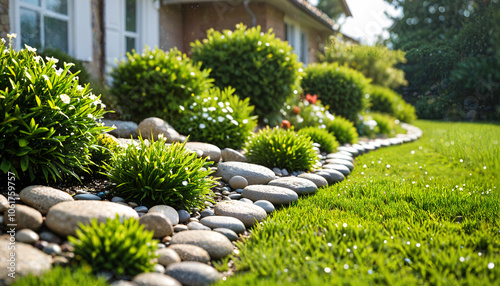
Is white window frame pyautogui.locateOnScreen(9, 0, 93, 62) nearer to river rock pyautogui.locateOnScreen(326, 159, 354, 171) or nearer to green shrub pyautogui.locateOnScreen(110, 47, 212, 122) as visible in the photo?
green shrub pyautogui.locateOnScreen(110, 47, 212, 122)

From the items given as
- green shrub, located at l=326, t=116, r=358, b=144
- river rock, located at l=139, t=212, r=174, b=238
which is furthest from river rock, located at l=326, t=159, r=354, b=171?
river rock, located at l=139, t=212, r=174, b=238

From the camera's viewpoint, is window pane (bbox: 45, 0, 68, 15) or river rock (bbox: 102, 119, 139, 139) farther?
window pane (bbox: 45, 0, 68, 15)

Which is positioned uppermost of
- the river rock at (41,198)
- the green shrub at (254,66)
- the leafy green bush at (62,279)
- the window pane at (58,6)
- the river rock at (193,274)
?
the window pane at (58,6)

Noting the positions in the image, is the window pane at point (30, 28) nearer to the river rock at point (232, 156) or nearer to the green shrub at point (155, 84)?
the green shrub at point (155, 84)

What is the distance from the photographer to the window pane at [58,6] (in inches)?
281

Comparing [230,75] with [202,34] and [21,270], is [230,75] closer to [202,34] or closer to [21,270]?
[202,34]

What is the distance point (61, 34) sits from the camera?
292 inches

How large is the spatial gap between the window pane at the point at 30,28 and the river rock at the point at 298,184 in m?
4.86

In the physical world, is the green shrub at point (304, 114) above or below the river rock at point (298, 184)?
above

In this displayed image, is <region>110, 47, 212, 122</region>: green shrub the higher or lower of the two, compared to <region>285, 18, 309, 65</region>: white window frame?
lower

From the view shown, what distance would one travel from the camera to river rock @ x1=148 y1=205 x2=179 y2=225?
3.03 m

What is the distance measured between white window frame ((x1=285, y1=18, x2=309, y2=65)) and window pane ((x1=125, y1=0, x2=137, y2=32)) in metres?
5.00

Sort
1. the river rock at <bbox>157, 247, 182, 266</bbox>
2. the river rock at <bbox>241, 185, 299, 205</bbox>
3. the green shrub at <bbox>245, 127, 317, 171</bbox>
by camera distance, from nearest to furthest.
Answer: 1. the river rock at <bbox>157, 247, 182, 266</bbox>
2. the river rock at <bbox>241, 185, 299, 205</bbox>
3. the green shrub at <bbox>245, 127, 317, 171</bbox>

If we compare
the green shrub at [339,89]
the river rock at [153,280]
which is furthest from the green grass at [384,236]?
the green shrub at [339,89]
